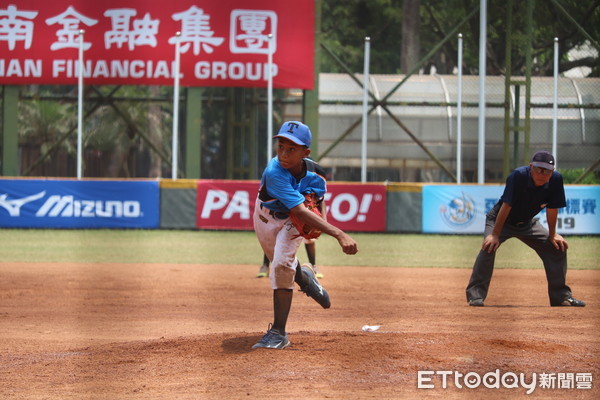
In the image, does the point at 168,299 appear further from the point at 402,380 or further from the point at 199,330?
the point at 402,380

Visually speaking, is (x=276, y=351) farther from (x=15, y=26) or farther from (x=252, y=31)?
(x=15, y=26)

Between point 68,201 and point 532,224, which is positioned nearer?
point 532,224

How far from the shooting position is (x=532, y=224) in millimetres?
8938

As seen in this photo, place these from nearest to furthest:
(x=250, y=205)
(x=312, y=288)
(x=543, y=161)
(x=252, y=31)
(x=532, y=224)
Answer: (x=312, y=288) < (x=543, y=161) < (x=532, y=224) < (x=250, y=205) < (x=252, y=31)

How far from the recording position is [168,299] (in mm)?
10039

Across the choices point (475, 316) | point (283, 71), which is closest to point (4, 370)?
point (475, 316)

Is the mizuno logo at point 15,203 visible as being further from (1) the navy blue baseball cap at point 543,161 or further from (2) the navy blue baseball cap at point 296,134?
(2) the navy blue baseball cap at point 296,134

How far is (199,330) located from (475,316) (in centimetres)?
255

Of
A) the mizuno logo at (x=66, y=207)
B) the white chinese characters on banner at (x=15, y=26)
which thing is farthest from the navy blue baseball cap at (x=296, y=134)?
the white chinese characters on banner at (x=15, y=26)

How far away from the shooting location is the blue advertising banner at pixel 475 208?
18.9 metres

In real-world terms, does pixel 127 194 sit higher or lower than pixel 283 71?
lower

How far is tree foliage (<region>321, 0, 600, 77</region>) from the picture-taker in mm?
26812

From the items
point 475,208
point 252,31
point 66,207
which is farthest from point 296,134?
point 252,31

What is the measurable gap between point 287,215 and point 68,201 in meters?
13.7
